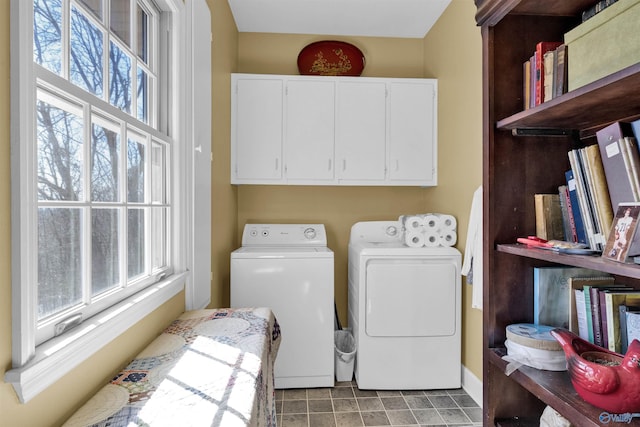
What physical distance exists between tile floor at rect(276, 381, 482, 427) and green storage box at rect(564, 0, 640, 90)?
1.89 m

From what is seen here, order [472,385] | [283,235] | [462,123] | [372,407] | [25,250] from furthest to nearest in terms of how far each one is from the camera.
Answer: [283,235]
[462,123]
[472,385]
[372,407]
[25,250]

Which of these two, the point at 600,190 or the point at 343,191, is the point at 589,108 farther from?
the point at 343,191

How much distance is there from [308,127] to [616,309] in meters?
2.24

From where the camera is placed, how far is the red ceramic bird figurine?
89 cm

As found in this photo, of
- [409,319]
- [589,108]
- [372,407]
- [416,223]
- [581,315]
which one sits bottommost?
[372,407]

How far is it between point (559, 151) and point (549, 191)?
0.49ft

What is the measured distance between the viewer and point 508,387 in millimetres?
1333

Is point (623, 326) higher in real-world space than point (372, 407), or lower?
higher

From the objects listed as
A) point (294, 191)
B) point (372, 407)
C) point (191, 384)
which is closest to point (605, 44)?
point (191, 384)

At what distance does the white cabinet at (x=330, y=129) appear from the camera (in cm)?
282

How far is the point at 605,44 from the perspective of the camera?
972mm

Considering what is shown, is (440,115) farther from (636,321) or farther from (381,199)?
(636,321)

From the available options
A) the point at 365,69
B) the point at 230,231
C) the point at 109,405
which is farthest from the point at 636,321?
the point at 365,69

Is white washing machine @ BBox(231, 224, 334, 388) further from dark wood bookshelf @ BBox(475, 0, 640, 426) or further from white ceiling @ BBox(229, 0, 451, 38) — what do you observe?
white ceiling @ BBox(229, 0, 451, 38)
